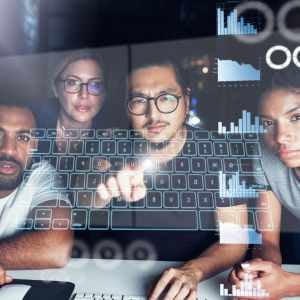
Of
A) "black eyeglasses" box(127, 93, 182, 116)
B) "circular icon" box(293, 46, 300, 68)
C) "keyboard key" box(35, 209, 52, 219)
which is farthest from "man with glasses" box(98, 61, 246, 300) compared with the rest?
"circular icon" box(293, 46, 300, 68)

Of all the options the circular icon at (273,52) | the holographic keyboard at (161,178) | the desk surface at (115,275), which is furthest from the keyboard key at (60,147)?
the circular icon at (273,52)

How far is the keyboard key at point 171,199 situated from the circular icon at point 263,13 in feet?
1.06

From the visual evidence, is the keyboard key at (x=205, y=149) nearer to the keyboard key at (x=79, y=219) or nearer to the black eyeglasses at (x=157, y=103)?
the black eyeglasses at (x=157, y=103)

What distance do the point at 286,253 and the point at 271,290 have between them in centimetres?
7

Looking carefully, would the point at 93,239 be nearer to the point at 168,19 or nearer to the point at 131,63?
the point at 131,63

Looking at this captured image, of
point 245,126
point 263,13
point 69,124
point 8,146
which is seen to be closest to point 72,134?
point 69,124

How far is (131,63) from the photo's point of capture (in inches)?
34.1

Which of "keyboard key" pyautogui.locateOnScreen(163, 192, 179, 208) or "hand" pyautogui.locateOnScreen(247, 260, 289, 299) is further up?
"keyboard key" pyautogui.locateOnScreen(163, 192, 179, 208)

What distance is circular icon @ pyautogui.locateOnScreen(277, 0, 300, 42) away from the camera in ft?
2.74

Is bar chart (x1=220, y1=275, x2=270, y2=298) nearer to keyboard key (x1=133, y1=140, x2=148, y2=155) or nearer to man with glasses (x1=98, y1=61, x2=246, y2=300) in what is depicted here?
man with glasses (x1=98, y1=61, x2=246, y2=300)

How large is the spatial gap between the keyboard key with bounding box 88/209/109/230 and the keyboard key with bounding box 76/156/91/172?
3.2 inches

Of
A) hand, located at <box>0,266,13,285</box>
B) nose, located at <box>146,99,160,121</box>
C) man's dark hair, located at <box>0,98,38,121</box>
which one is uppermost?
man's dark hair, located at <box>0,98,38,121</box>

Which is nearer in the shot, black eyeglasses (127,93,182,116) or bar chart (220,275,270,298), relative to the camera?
bar chart (220,275,270,298)

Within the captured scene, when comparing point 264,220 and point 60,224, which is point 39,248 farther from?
point 264,220
